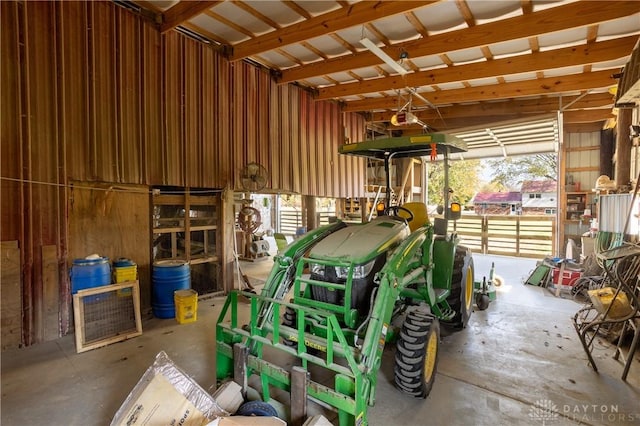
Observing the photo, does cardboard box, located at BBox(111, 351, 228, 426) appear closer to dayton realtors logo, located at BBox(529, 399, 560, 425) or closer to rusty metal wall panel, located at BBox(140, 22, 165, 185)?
dayton realtors logo, located at BBox(529, 399, 560, 425)

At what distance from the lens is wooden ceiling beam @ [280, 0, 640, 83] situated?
3.56m

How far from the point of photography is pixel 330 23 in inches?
161

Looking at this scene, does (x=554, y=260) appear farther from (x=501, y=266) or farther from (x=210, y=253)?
(x=210, y=253)

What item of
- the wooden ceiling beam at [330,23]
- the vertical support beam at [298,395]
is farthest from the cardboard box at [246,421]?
the wooden ceiling beam at [330,23]

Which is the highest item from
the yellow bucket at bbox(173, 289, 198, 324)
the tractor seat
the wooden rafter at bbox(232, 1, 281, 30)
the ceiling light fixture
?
the wooden rafter at bbox(232, 1, 281, 30)

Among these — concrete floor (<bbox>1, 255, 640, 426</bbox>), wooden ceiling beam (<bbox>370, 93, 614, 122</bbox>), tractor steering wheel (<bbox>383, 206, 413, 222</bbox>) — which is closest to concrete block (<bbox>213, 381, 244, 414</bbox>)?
concrete floor (<bbox>1, 255, 640, 426</bbox>)

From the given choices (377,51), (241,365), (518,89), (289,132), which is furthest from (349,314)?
(518,89)

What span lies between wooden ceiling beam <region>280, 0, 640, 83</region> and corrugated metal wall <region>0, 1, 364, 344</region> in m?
2.35

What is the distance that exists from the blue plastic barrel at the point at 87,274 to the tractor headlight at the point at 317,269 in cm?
271

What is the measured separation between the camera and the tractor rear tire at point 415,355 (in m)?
2.46

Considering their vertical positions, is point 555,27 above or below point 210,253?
above

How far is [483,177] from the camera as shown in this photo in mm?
20688

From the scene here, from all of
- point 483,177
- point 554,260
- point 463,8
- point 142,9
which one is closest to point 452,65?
point 463,8

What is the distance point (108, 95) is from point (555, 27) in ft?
18.3
